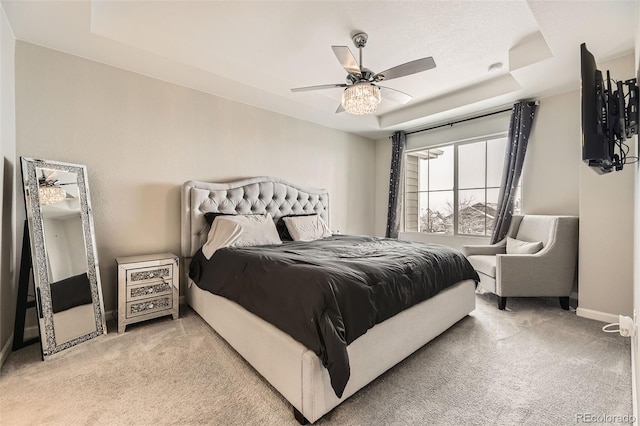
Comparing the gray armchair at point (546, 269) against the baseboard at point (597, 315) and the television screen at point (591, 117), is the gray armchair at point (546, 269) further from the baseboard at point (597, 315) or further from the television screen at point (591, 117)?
the television screen at point (591, 117)

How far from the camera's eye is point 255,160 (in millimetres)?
3654

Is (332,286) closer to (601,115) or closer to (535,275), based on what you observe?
(601,115)

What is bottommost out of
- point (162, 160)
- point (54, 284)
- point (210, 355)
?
point (210, 355)

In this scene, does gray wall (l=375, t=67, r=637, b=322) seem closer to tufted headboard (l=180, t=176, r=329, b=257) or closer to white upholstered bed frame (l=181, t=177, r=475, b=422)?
white upholstered bed frame (l=181, t=177, r=475, b=422)

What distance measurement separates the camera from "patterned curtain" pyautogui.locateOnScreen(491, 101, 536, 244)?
3.41 metres

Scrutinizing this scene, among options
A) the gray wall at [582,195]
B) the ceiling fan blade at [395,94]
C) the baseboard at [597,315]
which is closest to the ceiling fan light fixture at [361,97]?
the ceiling fan blade at [395,94]

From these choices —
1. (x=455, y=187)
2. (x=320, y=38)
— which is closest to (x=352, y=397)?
(x=320, y=38)

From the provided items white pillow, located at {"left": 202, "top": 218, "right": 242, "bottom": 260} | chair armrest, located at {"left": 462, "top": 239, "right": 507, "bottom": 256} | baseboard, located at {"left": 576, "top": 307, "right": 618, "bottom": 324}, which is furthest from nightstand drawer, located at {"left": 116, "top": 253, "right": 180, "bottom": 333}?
baseboard, located at {"left": 576, "top": 307, "right": 618, "bottom": 324}

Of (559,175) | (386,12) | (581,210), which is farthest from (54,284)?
(559,175)

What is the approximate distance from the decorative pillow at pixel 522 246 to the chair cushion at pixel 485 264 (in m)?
0.23

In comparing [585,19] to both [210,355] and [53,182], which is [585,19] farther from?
[53,182]

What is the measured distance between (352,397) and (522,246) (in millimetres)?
2702

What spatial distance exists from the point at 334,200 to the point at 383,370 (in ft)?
10.5

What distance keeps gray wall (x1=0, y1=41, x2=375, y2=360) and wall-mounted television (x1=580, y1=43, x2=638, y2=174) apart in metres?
3.12
